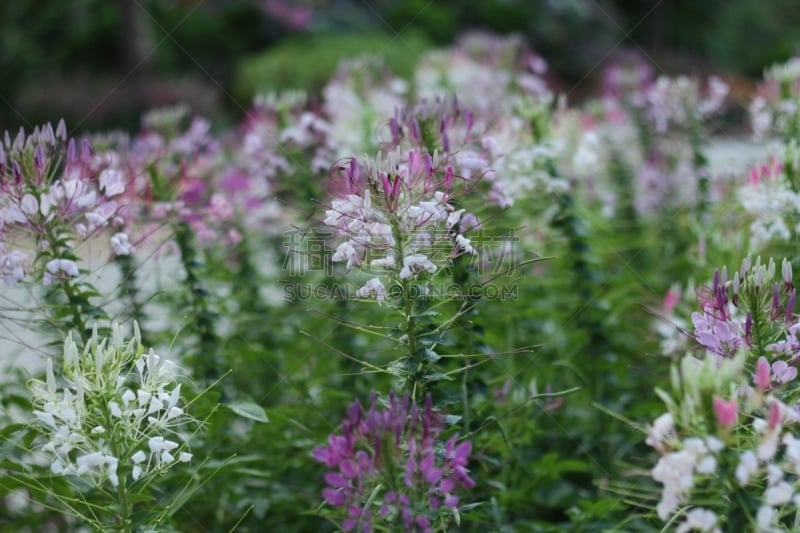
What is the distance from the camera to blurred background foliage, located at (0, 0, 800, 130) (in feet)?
35.7

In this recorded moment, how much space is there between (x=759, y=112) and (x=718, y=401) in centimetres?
213

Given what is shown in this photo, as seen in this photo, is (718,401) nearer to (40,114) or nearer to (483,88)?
(483,88)

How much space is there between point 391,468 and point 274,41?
47.9ft

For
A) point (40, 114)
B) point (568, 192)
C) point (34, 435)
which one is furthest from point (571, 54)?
point (34, 435)

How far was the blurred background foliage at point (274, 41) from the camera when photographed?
1088cm

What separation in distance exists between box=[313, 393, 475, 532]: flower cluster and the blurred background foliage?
9137 mm

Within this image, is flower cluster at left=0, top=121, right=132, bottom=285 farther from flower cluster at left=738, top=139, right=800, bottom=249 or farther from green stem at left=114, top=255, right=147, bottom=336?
flower cluster at left=738, top=139, right=800, bottom=249

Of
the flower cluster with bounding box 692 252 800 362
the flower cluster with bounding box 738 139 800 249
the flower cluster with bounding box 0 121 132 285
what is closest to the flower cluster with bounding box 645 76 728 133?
the flower cluster with bounding box 738 139 800 249

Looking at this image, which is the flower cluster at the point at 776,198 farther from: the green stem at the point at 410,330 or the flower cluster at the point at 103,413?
the flower cluster at the point at 103,413

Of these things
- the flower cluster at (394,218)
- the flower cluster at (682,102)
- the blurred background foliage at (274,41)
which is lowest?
the flower cluster at (394,218)

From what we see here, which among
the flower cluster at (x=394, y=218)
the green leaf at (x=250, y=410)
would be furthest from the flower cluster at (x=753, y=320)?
the green leaf at (x=250, y=410)

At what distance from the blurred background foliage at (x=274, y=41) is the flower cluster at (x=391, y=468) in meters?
9.14

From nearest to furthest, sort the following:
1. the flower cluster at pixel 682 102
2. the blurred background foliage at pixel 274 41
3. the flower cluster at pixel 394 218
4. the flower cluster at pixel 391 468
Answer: the flower cluster at pixel 391 468 < the flower cluster at pixel 394 218 < the flower cluster at pixel 682 102 < the blurred background foliage at pixel 274 41

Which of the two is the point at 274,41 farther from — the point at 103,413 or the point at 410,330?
the point at 103,413
